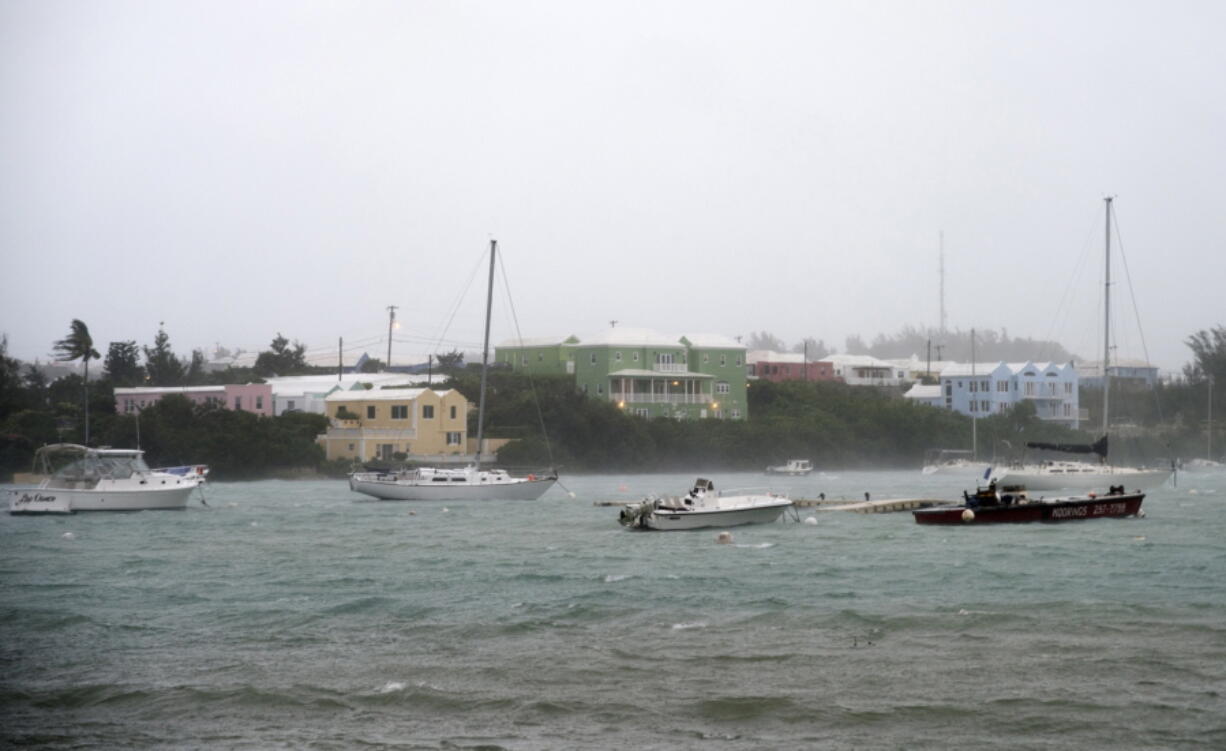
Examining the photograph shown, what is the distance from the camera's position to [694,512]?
47156mm

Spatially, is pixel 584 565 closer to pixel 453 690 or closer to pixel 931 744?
pixel 453 690

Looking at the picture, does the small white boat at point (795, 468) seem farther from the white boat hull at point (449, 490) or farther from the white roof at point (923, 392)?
the white boat hull at point (449, 490)

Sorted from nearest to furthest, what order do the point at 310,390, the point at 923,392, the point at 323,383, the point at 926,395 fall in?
the point at 310,390 < the point at 323,383 < the point at 926,395 < the point at 923,392

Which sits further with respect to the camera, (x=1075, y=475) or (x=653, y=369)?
(x=653, y=369)

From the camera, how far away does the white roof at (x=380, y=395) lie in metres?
93.2

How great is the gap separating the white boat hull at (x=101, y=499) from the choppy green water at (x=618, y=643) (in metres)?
10.8

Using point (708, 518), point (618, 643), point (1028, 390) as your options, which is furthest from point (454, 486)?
point (1028, 390)

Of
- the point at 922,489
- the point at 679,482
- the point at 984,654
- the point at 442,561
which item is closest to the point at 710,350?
the point at 679,482

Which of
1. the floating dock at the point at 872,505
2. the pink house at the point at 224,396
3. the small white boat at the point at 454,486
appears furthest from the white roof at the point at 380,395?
the floating dock at the point at 872,505

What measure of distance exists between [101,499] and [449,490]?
1510 cm

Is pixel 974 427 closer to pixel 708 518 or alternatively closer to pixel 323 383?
pixel 323 383

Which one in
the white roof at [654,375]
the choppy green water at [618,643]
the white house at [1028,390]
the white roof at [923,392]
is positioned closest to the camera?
the choppy green water at [618,643]

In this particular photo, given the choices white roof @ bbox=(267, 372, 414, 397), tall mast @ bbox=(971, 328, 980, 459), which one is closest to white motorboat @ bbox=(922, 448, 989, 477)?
tall mast @ bbox=(971, 328, 980, 459)

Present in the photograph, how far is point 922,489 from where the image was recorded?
268ft
